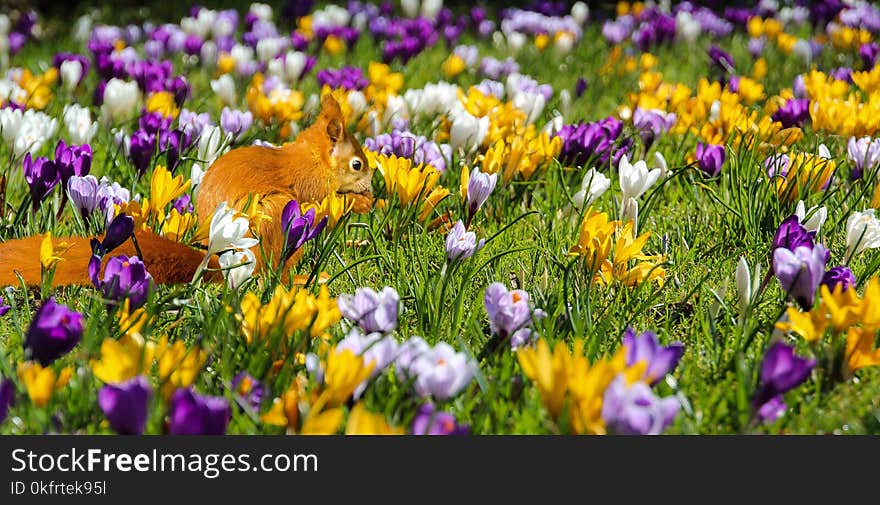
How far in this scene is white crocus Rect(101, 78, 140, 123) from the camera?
4.07m

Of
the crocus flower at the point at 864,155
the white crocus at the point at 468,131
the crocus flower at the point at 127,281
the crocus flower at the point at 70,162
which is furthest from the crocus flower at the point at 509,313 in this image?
the crocus flower at the point at 864,155

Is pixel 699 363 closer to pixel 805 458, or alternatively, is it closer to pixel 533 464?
pixel 805 458

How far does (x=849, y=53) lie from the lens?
614cm

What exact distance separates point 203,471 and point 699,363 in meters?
1.10

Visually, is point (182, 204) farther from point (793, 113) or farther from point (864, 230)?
point (793, 113)

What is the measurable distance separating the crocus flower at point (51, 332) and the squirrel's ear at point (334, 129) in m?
1.43

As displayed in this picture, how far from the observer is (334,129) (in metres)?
3.08

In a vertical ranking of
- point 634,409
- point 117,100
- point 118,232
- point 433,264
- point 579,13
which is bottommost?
point 579,13

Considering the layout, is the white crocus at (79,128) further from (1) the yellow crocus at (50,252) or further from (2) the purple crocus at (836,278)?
(2) the purple crocus at (836,278)

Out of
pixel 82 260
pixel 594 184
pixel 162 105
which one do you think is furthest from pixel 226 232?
pixel 162 105

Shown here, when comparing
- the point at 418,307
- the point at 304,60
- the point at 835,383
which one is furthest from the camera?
the point at 304,60

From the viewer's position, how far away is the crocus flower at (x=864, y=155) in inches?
121

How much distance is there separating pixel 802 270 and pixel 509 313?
0.60 m

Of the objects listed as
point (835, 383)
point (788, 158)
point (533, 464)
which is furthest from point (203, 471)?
point (788, 158)
